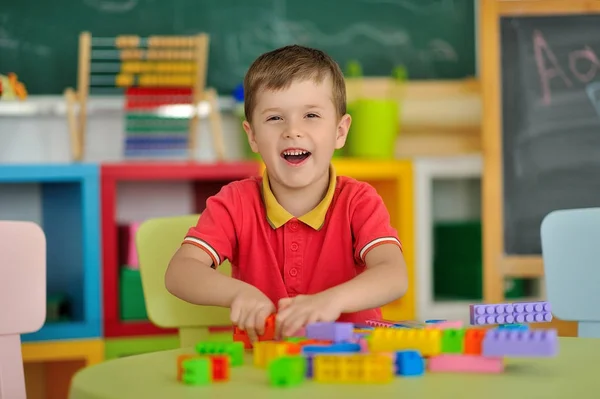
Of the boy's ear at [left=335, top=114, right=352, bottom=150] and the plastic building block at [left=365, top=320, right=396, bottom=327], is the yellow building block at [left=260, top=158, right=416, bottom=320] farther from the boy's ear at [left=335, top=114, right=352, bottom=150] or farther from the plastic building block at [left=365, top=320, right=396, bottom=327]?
the plastic building block at [left=365, top=320, right=396, bottom=327]

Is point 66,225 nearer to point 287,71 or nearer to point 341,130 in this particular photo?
point 341,130

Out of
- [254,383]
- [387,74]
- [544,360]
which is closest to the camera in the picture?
[254,383]

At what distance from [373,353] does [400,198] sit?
7.58 ft

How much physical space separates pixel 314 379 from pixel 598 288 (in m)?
0.87

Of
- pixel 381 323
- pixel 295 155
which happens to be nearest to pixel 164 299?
pixel 295 155

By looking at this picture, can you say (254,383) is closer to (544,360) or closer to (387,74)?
(544,360)

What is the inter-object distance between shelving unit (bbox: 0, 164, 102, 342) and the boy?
1.40m

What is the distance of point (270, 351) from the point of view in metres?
1.02

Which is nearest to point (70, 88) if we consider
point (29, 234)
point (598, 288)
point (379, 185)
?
point (379, 185)

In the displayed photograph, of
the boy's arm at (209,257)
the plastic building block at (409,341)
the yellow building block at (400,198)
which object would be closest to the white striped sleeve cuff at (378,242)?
the boy's arm at (209,257)

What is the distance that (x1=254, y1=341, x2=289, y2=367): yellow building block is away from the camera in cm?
101

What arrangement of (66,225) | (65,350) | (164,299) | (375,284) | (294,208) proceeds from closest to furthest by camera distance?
(375,284) → (294,208) → (164,299) → (65,350) → (66,225)

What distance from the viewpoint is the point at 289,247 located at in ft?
5.20

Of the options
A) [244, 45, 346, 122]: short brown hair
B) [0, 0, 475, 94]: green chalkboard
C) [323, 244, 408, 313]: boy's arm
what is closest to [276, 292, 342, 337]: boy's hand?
[323, 244, 408, 313]: boy's arm
